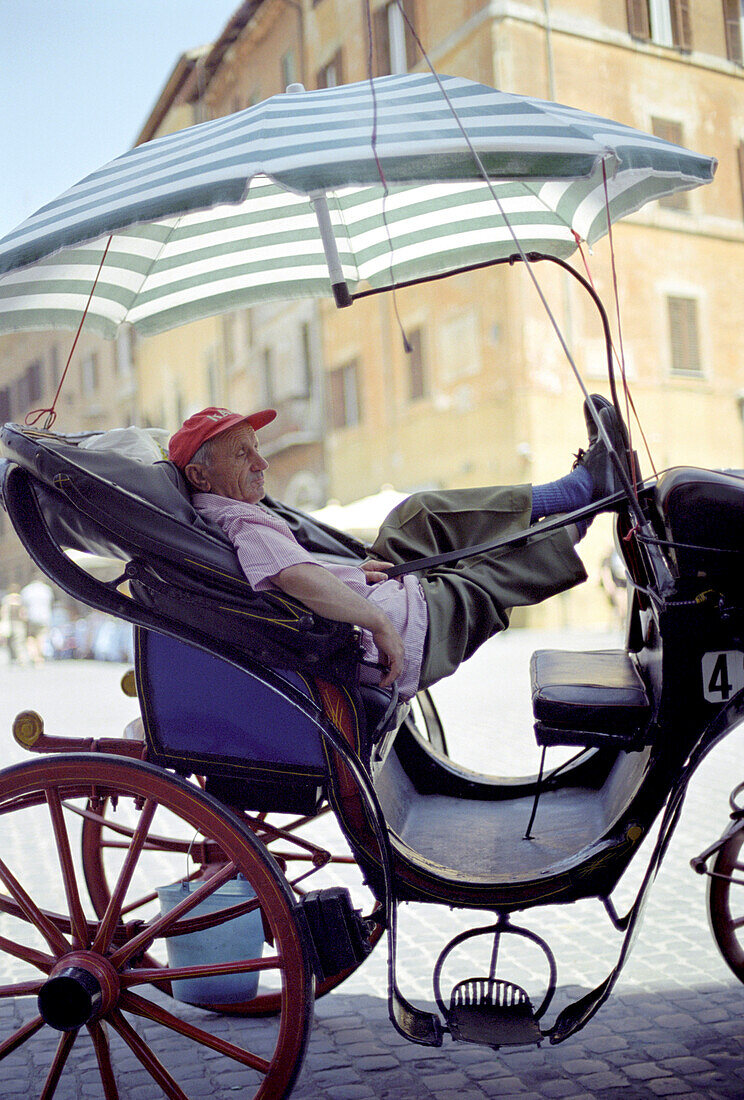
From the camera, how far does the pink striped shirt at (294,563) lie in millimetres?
2307

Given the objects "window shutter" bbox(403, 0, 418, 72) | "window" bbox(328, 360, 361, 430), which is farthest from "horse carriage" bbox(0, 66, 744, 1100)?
"window" bbox(328, 360, 361, 430)

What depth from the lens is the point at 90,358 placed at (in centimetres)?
3919

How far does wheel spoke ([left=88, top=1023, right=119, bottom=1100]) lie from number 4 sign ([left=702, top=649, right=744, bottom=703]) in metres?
1.46

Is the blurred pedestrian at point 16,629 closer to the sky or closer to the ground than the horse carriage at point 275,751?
closer to the ground

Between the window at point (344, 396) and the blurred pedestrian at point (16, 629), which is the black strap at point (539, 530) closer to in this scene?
the blurred pedestrian at point (16, 629)

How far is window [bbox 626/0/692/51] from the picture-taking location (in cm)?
1997

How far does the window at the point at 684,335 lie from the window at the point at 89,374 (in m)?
24.4

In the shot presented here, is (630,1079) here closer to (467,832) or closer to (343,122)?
(467,832)

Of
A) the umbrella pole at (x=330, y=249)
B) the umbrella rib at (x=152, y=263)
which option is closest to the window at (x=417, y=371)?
the umbrella rib at (x=152, y=263)

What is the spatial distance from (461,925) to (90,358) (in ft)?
124

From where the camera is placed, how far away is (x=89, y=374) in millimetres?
39625

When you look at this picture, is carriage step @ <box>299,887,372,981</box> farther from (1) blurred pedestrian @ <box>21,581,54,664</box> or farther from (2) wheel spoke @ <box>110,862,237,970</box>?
(1) blurred pedestrian @ <box>21,581,54,664</box>

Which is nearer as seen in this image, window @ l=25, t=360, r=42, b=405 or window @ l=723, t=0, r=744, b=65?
window @ l=723, t=0, r=744, b=65

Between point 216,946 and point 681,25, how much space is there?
862 inches
